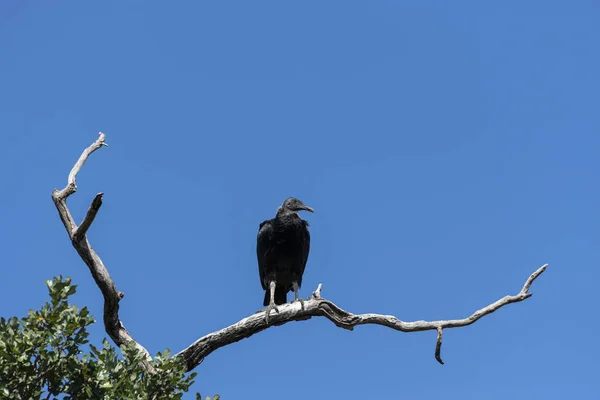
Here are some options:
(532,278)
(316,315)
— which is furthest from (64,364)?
(532,278)

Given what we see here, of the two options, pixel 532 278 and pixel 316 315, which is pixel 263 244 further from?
pixel 532 278

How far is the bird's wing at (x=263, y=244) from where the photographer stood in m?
8.11

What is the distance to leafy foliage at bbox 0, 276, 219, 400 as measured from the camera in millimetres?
4758

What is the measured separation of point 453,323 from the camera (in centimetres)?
652

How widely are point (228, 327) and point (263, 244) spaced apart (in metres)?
1.61

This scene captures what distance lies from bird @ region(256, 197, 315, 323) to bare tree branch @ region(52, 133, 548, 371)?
0.86 m

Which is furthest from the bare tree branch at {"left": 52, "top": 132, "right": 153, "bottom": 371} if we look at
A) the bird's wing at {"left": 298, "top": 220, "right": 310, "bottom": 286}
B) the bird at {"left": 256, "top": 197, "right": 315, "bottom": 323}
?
the bird's wing at {"left": 298, "top": 220, "right": 310, "bottom": 286}

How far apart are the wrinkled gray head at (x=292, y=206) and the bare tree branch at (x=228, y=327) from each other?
140 cm

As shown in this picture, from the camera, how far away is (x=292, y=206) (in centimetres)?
843

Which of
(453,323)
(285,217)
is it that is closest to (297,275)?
(285,217)

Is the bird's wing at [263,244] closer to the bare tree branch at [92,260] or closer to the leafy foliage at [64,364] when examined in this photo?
the bare tree branch at [92,260]

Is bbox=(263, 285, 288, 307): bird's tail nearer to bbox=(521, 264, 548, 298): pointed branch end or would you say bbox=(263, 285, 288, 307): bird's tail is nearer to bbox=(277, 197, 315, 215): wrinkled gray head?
bbox=(277, 197, 315, 215): wrinkled gray head

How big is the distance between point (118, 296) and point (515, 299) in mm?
3073

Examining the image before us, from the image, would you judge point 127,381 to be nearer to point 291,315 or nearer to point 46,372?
point 46,372
